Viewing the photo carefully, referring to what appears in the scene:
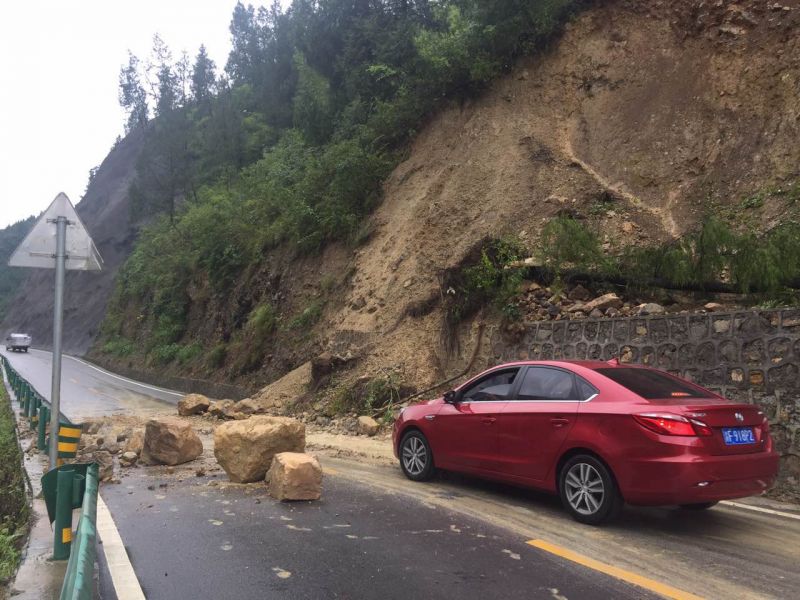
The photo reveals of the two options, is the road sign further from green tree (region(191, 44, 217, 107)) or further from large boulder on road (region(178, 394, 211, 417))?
green tree (region(191, 44, 217, 107))

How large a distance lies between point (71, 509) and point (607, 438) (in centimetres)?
454

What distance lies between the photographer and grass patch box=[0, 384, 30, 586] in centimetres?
497

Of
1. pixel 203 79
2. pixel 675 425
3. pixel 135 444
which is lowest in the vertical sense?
pixel 135 444

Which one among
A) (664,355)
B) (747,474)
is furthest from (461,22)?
(747,474)

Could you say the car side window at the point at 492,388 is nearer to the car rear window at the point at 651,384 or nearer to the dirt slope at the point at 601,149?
the car rear window at the point at 651,384

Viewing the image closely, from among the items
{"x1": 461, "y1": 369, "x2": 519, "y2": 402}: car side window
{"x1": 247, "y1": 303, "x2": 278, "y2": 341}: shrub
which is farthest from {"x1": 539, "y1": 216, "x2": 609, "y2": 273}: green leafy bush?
{"x1": 247, "y1": 303, "x2": 278, "y2": 341}: shrub

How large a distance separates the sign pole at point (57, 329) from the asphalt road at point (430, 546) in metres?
0.98

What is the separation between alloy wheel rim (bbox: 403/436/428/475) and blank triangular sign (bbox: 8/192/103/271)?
4304 mm

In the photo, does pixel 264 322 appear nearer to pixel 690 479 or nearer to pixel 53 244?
pixel 53 244

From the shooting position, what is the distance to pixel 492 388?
23.4 ft

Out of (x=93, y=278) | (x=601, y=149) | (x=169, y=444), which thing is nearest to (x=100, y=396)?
(x=169, y=444)

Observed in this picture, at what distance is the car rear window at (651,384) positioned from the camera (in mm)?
5875

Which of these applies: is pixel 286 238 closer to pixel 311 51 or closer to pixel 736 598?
pixel 311 51

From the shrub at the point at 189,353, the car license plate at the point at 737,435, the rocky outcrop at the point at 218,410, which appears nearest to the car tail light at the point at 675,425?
Answer: the car license plate at the point at 737,435
